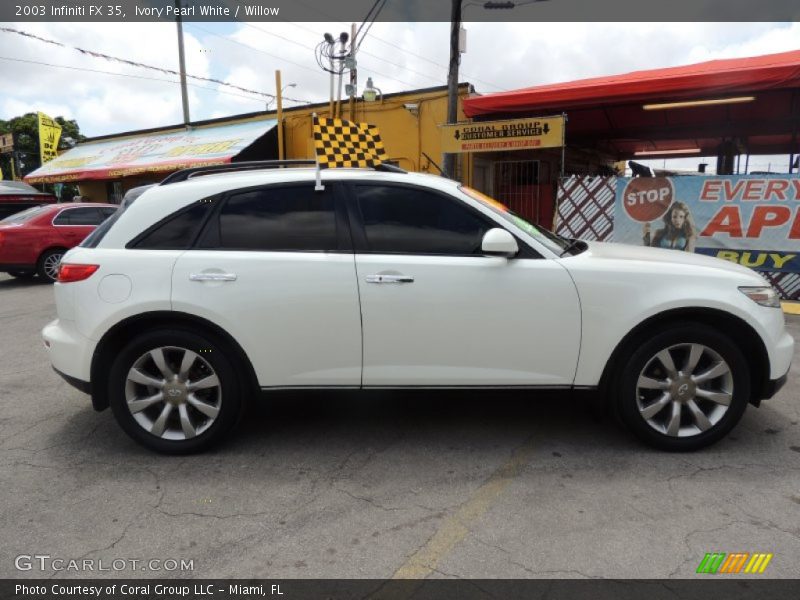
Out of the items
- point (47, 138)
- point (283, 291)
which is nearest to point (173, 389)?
point (283, 291)

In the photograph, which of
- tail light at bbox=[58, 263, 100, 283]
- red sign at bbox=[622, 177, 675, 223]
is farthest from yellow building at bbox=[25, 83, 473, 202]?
tail light at bbox=[58, 263, 100, 283]

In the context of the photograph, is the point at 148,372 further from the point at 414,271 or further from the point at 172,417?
the point at 414,271

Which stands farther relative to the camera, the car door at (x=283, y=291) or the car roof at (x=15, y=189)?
the car roof at (x=15, y=189)

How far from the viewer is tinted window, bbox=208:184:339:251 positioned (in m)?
3.29

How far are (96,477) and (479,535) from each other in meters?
2.13

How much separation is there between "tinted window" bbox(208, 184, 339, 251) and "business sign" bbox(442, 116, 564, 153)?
6.98 metres

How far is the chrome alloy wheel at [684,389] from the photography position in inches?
127

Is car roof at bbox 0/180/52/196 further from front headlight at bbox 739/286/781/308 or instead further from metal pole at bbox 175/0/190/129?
front headlight at bbox 739/286/781/308

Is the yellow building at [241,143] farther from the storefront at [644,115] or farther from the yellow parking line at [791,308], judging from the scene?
the yellow parking line at [791,308]

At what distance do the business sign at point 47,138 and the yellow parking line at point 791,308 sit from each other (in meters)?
25.4

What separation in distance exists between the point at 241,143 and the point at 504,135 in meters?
7.90

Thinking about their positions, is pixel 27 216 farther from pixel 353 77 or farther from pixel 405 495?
pixel 405 495

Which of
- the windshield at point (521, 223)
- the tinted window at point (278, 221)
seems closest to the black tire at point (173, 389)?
the tinted window at point (278, 221)

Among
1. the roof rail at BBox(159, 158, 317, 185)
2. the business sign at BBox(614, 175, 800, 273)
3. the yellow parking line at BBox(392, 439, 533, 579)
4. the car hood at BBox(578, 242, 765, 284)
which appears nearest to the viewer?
the yellow parking line at BBox(392, 439, 533, 579)
